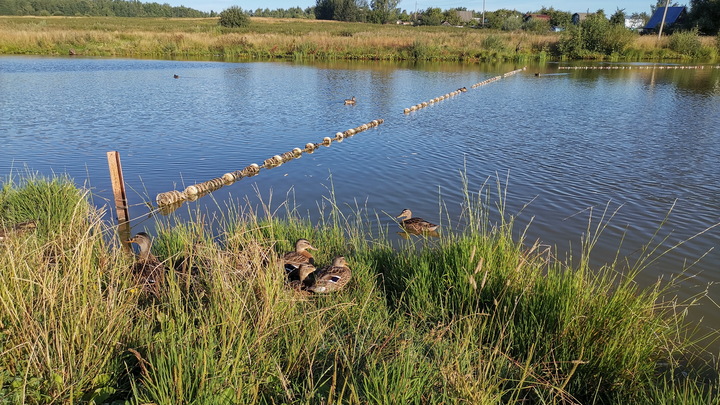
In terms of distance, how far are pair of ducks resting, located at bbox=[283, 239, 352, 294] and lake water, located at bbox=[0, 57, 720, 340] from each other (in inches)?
95.7

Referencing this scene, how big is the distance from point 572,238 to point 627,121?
36.1 feet

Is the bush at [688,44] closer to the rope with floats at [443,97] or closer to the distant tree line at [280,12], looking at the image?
the rope with floats at [443,97]

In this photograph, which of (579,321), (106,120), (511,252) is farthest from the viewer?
(106,120)

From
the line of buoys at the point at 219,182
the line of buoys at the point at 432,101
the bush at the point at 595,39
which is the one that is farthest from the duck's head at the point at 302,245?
the bush at the point at 595,39

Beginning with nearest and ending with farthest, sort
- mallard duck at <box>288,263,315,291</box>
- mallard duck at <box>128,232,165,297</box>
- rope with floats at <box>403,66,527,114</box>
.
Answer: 1. mallard duck at <box>128,232,165,297</box>
2. mallard duck at <box>288,263,315,291</box>
3. rope with floats at <box>403,66,527,114</box>

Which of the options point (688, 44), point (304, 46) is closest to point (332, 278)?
point (304, 46)

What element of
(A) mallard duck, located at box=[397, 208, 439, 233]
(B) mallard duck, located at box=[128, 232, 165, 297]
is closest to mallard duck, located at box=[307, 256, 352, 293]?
(B) mallard duck, located at box=[128, 232, 165, 297]

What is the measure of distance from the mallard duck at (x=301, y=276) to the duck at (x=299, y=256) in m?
0.12

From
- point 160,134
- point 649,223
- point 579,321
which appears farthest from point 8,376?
point 160,134

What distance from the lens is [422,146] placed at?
1285 centimetres

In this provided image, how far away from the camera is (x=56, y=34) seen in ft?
146

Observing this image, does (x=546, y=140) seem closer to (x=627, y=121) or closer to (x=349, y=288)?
(x=627, y=121)

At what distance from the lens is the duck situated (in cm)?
511

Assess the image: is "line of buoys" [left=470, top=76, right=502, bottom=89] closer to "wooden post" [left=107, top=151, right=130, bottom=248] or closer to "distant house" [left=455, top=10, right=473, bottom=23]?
"wooden post" [left=107, top=151, right=130, bottom=248]
